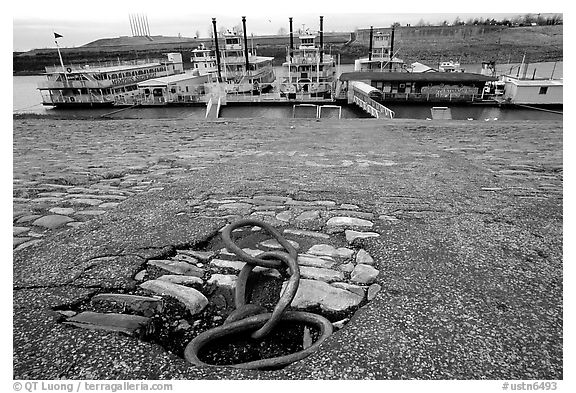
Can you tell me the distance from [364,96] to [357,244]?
88.3ft

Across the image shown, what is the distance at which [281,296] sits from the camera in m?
1.95

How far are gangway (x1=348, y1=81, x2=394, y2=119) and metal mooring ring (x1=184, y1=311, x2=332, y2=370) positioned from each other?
22.9m

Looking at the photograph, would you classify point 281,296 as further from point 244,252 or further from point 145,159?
point 145,159

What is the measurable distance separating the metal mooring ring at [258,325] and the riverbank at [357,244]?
0.15ft

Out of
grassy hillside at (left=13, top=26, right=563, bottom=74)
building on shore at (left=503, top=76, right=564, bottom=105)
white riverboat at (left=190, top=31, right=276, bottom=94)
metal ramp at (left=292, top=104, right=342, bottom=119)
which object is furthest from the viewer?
grassy hillside at (left=13, top=26, right=563, bottom=74)

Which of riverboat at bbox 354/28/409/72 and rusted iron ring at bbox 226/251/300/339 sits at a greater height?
riverboat at bbox 354/28/409/72

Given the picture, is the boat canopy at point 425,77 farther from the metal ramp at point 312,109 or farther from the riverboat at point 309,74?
the metal ramp at point 312,109

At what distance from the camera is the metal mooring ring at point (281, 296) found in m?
1.77

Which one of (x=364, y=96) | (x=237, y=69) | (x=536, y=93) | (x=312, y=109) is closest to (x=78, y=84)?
(x=237, y=69)

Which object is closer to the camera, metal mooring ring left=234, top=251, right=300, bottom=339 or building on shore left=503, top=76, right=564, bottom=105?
metal mooring ring left=234, top=251, right=300, bottom=339

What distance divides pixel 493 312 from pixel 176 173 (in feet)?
13.8

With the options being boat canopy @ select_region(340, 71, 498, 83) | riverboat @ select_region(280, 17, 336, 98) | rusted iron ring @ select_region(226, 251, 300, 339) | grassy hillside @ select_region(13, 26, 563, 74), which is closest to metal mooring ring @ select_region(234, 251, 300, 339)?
rusted iron ring @ select_region(226, 251, 300, 339)

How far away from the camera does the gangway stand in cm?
2444

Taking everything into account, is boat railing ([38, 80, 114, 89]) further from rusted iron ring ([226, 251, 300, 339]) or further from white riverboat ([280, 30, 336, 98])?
rusted iron ring ([226, 251, 300, 339])
